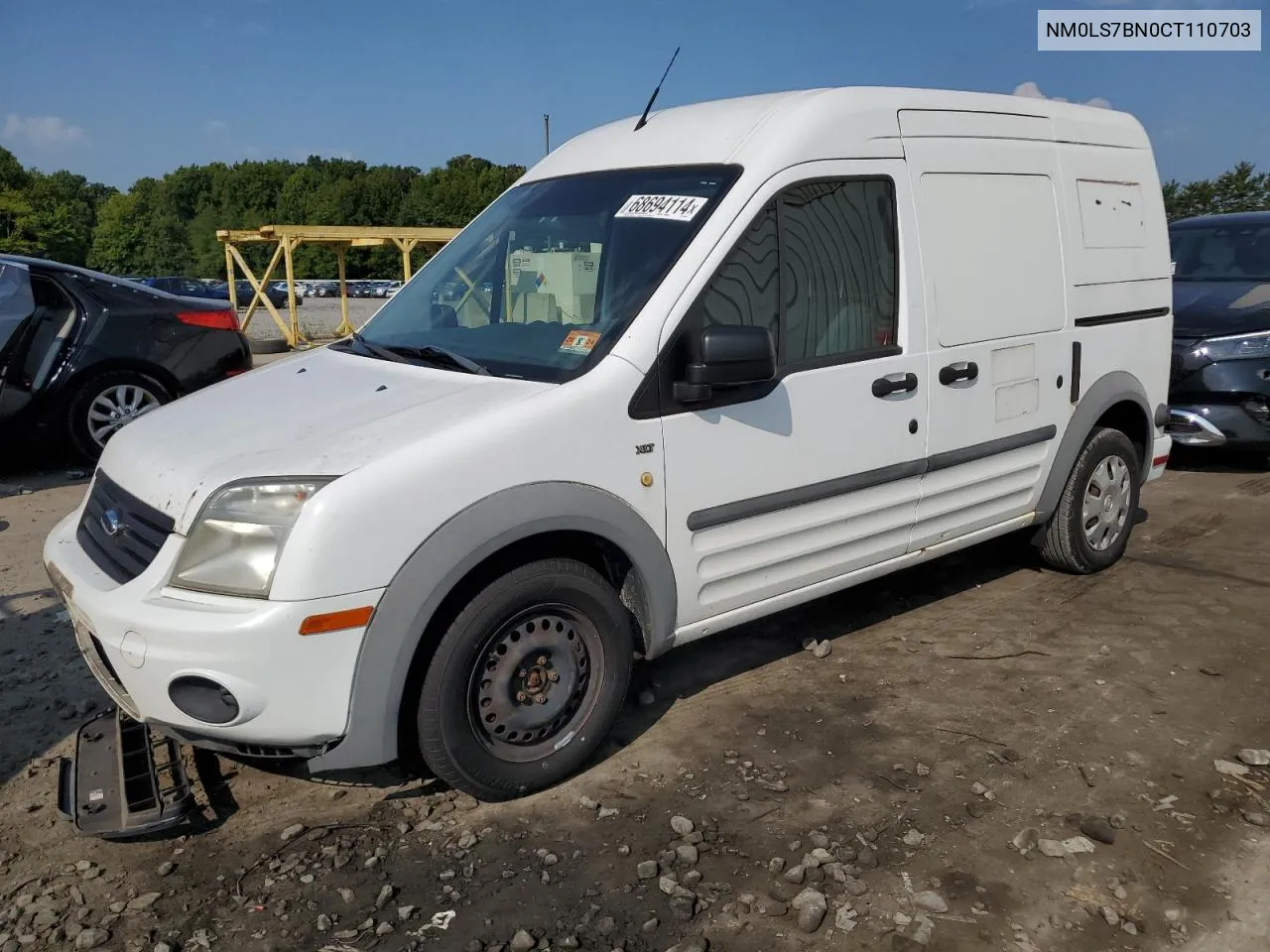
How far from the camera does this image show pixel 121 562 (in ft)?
10.2

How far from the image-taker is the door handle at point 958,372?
4.23 metres

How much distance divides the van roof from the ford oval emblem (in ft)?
7.10

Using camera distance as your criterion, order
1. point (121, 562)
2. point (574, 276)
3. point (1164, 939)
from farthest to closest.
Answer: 1. point (574, 276)
2. point (121, 562)
3. point (1164, 939)

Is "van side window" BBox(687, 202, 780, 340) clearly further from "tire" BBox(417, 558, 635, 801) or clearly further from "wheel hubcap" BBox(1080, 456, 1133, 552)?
"wheel hubcap" BBox(1080, 456, 1133, 552)

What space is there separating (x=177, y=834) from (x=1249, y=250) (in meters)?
8.78

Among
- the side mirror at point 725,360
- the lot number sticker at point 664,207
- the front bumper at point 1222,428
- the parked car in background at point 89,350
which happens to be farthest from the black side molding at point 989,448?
the parked car in background at point 89,350

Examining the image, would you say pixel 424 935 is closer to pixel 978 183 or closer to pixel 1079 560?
pixel 978 183

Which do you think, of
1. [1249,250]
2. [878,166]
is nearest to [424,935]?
[878,166]

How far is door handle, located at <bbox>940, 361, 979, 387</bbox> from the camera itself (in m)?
4.23

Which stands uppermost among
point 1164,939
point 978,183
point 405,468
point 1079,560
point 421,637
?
point 978,183

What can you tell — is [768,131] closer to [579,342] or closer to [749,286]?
[749,286]

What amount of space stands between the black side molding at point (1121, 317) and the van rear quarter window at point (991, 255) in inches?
8.4

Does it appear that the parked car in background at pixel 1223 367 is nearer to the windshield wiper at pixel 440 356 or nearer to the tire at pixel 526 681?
the tire at pixel 526 681

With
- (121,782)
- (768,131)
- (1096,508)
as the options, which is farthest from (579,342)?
(1096,508)
